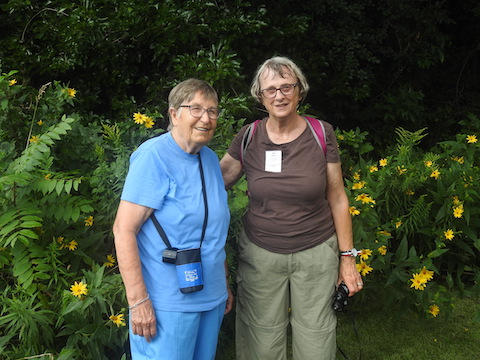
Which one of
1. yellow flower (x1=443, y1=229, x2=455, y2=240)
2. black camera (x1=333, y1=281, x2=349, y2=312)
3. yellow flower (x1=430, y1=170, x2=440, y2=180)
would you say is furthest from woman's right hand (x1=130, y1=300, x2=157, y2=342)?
yellow flower (x1=430, y1=170, x2=440, y2=180)

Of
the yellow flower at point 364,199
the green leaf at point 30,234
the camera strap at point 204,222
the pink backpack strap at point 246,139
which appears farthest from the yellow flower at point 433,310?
the green leaf at point 30,234

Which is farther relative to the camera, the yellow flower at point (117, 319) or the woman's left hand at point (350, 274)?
the woman's left hand at point (350, 274)

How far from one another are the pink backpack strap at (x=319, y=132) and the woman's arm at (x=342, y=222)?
13cm

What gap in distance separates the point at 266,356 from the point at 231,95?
2440 mm

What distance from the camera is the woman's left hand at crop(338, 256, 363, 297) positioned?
2143mm

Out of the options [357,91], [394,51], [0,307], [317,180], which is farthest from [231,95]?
[394,51]

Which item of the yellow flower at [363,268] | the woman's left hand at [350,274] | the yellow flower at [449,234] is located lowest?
the yellow flower at [449,234]

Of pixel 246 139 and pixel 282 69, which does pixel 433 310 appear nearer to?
pixel 246 139

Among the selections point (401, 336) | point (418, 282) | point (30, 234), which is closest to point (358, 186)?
point (418, 282)

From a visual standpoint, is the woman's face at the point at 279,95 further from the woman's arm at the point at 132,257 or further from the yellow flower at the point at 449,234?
the yellow flower at the point at 449,234

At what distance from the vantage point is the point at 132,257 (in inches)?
62.1

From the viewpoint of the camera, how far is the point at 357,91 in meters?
5.31

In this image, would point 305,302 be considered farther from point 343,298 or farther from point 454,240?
point 454,240

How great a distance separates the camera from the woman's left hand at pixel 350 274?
214cm
